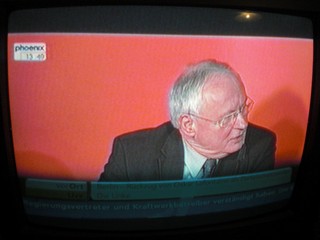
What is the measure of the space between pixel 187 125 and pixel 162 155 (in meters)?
0.09

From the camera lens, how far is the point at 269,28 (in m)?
0.85

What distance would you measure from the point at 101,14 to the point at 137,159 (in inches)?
13.0

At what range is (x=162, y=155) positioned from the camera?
863 mm

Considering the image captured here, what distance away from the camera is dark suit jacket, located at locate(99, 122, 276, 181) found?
84 cm

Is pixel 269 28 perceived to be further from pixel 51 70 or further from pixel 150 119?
pixel 51 70

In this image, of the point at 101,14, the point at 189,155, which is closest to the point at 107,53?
the point at 101,14

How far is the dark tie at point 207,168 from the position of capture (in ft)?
2.90

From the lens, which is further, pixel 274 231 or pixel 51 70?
pixel 274 231
